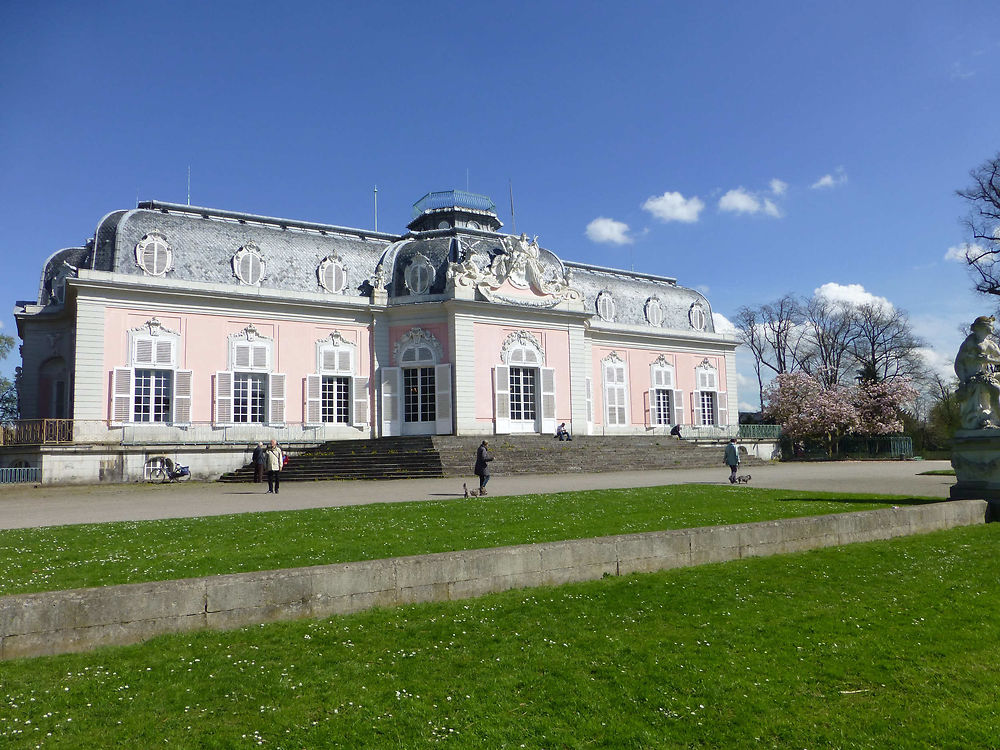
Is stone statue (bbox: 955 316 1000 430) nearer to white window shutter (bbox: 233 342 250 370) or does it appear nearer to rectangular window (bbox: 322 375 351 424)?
rectangular window (bbox: 322 375 351 424)

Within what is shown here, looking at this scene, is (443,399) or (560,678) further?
(443,399)

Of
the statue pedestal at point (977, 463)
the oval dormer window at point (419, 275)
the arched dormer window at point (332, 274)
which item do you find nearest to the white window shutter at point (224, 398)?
the arched dormer window at point (332, 274)

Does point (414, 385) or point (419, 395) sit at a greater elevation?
point (414, 385)

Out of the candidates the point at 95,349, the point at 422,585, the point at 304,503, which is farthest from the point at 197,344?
the point at 422,585

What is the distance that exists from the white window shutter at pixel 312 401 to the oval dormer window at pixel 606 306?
51.4ft

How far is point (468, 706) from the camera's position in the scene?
179 inches

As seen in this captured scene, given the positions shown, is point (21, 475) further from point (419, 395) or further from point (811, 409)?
point (811, 409)

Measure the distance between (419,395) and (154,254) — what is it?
12108mm

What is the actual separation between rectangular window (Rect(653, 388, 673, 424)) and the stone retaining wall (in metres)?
30.8

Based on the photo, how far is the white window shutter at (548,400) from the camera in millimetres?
32969

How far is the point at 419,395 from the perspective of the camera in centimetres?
3231

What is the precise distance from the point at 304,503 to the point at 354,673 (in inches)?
484

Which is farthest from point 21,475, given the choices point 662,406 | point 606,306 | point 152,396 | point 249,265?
point 662,406

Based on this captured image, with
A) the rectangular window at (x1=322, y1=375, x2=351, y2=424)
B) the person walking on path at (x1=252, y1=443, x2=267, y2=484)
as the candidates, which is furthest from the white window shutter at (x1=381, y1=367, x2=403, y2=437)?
the person walking on path at (x1=252, y1=443, x2=267, y2=484)
